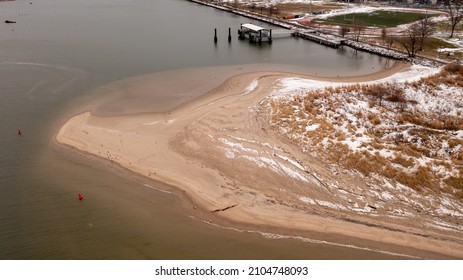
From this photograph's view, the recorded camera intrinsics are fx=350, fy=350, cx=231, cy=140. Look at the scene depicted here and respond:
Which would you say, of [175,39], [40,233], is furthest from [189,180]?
[175,39]

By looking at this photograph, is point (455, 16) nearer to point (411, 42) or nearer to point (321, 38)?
point (411, 42)

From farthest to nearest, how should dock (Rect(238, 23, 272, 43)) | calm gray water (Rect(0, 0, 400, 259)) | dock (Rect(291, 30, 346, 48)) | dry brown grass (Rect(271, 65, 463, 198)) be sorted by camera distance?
dock (Rect(238, 23, 272, 43)), dock (Rect(291, 30, 346, 48)), dry brown grass (Rect(271, 65, 463, 198)), calm gray water (Rect(0, 0, 400, 259))

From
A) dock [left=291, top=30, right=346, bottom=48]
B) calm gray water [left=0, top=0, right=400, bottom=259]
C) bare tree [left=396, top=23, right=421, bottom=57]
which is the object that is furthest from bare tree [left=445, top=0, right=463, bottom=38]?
calm gray water [left=0, top=0, right=400, bottom=259]

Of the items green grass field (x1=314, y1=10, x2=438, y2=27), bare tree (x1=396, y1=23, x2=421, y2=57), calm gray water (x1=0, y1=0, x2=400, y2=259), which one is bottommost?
calm gray water (x1=0, y1=0, x2=400, y2=259)

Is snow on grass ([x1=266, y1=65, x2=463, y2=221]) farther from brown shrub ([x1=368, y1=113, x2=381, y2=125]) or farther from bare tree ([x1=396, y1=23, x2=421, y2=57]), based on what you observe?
bare tree ([x1=396, y1=23, x2=421, y2=57])

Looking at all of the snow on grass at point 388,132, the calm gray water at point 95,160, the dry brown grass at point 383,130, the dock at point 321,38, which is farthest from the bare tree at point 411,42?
the dry brown grass at point 383,130

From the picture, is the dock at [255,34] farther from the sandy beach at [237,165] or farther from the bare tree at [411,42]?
the sandy beach at [237,165]

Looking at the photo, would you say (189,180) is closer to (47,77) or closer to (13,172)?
(13,172)
